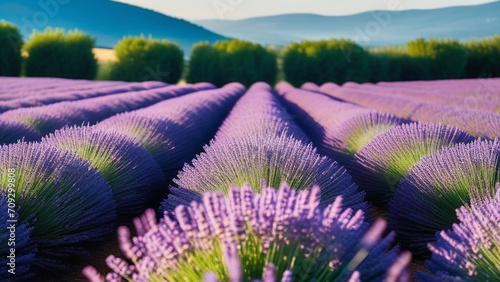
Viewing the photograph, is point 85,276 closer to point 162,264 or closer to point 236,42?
point 162,264

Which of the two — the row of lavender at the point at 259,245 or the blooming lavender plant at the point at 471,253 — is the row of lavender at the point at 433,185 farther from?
the row of lavender at the point at 259,245

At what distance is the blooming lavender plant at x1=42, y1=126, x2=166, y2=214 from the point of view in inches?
125

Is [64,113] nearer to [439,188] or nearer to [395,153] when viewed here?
[395,153]

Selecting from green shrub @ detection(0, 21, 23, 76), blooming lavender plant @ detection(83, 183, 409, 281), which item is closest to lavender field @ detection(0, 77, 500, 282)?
blooming lavender plant @ detection(83, 183, 409, 281)

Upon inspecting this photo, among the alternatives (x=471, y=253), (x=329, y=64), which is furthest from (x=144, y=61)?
(x=471, y=253)

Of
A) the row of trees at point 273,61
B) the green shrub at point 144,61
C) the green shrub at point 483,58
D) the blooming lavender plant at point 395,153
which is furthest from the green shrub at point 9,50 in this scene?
the blooming lavender plant at point 395,153

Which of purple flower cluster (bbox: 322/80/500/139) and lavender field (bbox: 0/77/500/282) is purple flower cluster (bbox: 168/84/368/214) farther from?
purple flower cluster (bbox: 322/80/500/139)

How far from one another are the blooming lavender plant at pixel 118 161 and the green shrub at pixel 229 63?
2453cm

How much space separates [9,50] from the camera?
2534 centimetres

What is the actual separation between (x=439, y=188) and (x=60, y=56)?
2629 centimetres

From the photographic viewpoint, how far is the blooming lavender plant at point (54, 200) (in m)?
2.37

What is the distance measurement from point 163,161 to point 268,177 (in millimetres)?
2017

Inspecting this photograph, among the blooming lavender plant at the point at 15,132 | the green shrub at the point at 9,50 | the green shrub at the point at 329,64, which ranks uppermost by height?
the blooming lavender plant at the point at 15,132

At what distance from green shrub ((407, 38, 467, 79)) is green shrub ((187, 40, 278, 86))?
791 cm
